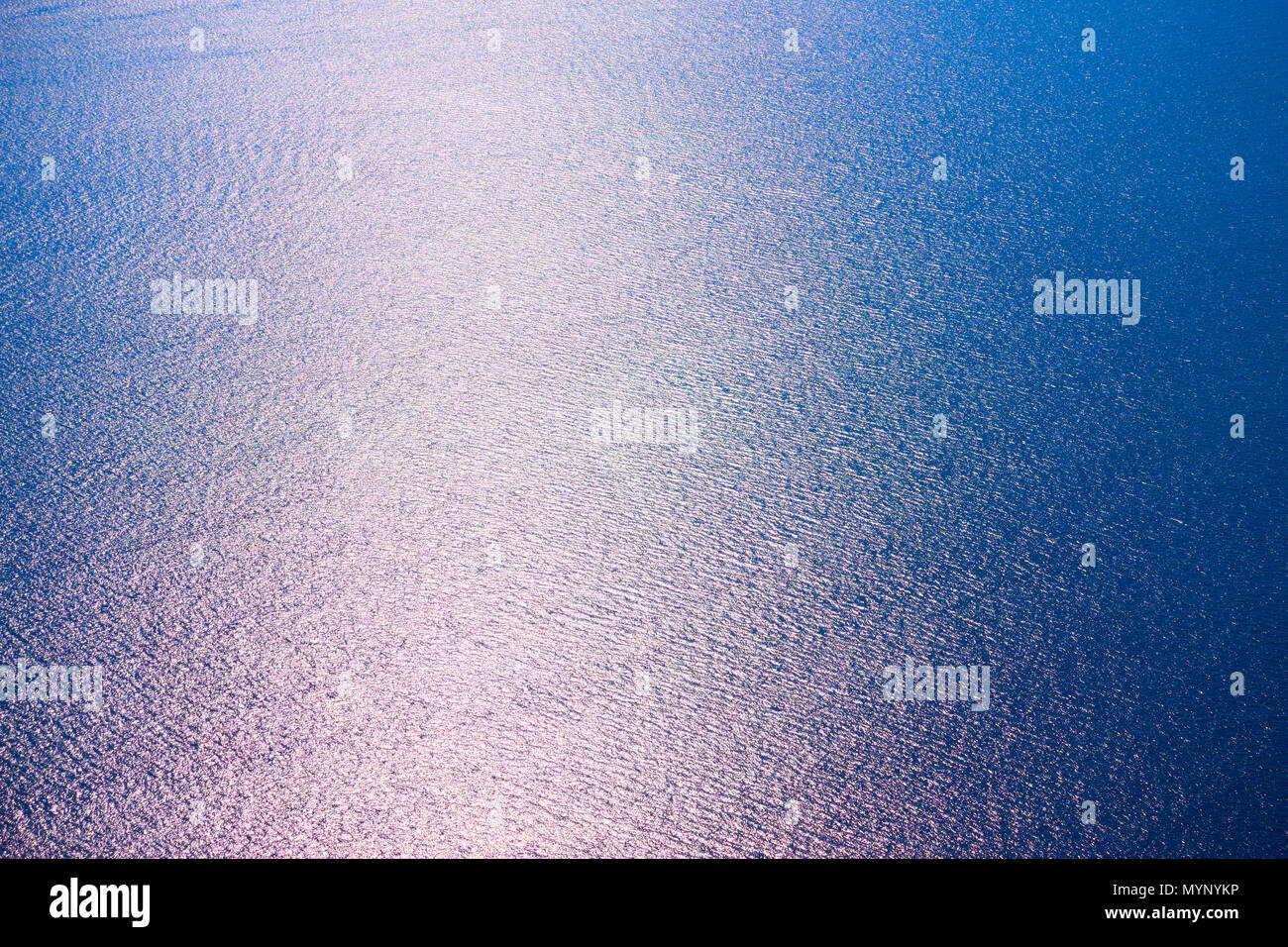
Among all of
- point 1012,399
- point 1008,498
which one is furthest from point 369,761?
point 1012,399

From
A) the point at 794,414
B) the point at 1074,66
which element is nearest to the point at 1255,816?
the point at 794,414

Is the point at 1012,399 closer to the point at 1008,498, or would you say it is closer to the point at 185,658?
the point at 1008,498

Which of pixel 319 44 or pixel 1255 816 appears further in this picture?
pixel 319 44

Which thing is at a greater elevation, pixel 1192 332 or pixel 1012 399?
pixel 1192 332

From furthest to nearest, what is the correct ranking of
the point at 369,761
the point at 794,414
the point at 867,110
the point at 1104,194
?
the point at 867,110
the point at 1104,194
the point at 794,414
the point at 369,761
